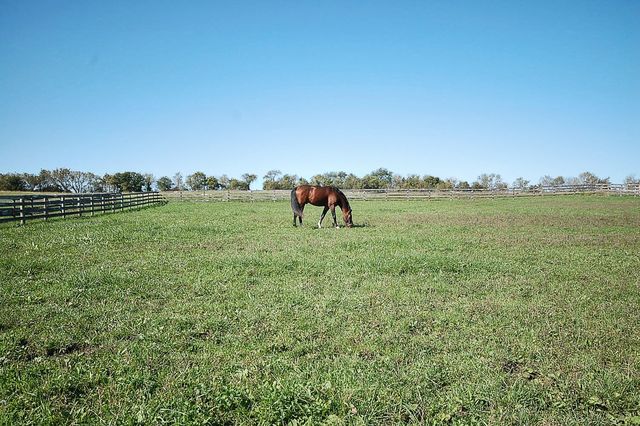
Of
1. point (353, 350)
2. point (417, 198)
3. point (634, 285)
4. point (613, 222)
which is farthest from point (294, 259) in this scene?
point (417, 198)

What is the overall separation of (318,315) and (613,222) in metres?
20.5

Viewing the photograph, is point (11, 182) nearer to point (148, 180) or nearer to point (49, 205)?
point (148, 180)

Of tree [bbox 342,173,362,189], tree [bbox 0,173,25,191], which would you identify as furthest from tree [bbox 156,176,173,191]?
tree [bbox 342,173,362,189]

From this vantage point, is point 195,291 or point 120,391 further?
point 195,291

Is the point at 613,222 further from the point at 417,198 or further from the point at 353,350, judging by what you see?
the point at 417,198

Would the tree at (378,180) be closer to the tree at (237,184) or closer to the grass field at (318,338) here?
the tree at (237,184)

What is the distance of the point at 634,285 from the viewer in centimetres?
795

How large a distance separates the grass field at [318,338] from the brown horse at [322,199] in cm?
765

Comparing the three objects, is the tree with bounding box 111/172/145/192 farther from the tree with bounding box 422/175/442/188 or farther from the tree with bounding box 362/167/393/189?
the tree with bounding box 422/175/442/188

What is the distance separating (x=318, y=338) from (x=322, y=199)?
46.1ft

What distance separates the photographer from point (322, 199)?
1902 cm

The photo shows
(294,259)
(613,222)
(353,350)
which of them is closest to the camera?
(353,350)

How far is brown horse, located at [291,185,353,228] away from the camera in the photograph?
1850 cm

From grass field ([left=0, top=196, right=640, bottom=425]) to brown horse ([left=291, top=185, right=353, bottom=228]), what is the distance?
7652mm
